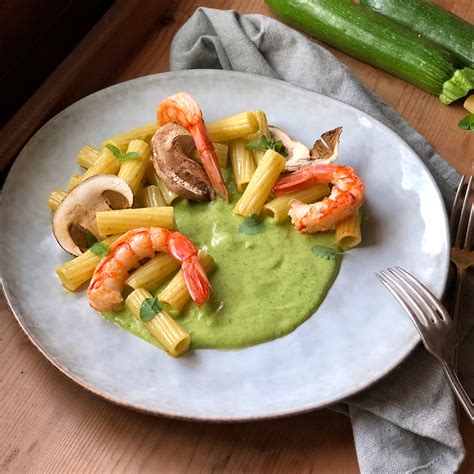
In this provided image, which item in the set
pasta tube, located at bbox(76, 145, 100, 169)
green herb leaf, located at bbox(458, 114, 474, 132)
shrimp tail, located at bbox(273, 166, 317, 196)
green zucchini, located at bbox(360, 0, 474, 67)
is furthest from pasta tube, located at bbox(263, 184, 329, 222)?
green zucchini, located at bbox(360, 0, 474, 67)

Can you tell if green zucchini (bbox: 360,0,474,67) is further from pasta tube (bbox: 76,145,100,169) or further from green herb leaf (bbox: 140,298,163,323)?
green herb leaf (bbox: 140,298,163,323)

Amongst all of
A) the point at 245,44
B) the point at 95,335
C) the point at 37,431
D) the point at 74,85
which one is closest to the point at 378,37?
the point at 245,44

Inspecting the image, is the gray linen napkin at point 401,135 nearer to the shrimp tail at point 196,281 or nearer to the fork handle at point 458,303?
the fork handle at point 458,303

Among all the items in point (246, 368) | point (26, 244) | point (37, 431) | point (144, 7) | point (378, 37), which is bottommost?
point (37, 431)

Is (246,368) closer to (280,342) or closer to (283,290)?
(280,342)

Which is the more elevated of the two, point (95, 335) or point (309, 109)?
point (309, 109)

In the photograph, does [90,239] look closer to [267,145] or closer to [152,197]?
[152,197]
